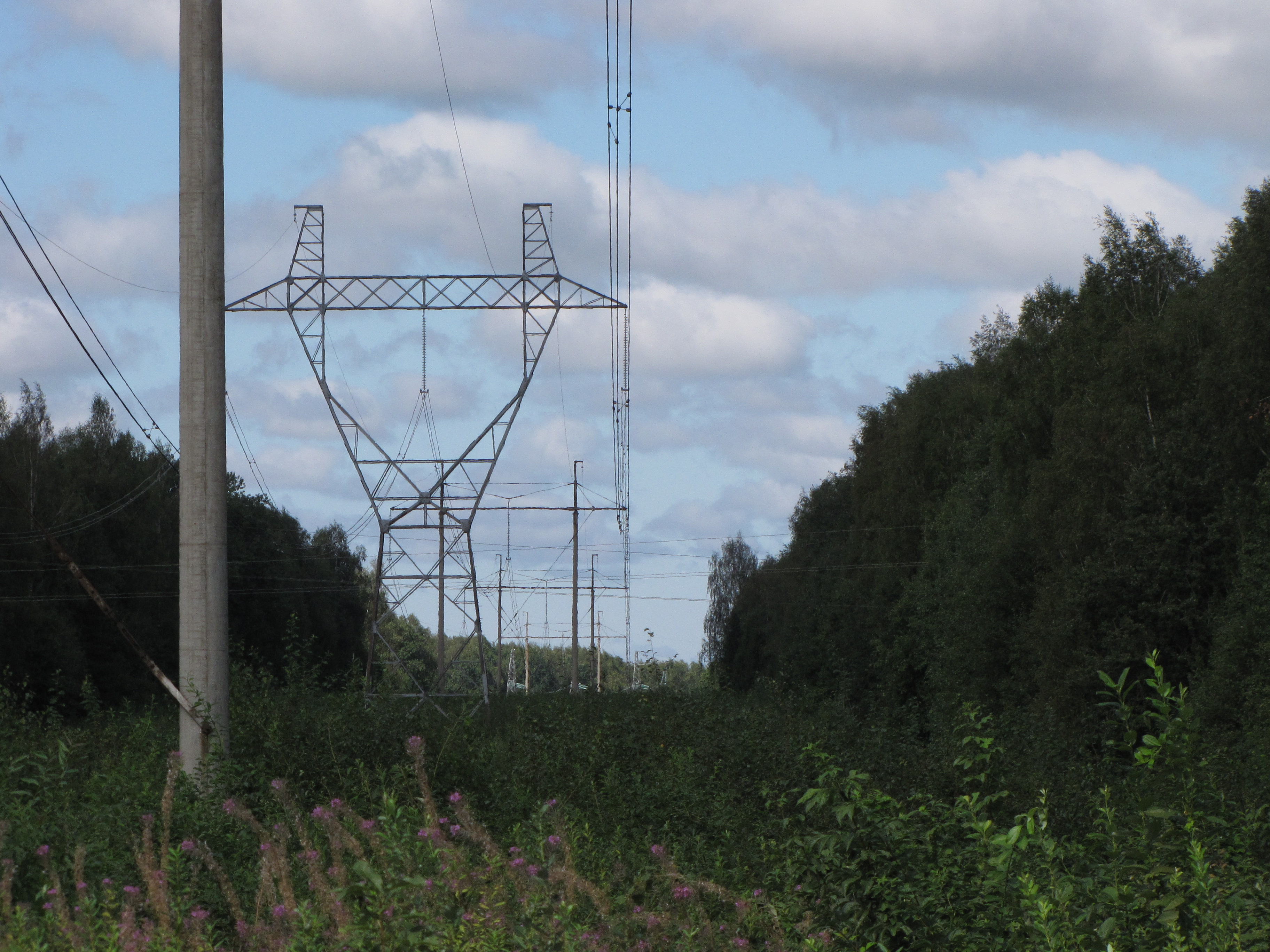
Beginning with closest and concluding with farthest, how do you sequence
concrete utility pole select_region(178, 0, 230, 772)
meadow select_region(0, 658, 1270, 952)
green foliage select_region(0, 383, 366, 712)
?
meadow select_region(0, 658, 1270, 952), concrete utility pole select_region(178, 0, 230, 772), green foliage select_region(0, 383, 366, 712)

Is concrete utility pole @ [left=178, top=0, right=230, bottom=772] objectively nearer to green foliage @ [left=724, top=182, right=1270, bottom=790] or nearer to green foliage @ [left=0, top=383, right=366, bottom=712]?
green foliage @ [left=724, top=182, right=1270, bottom=790]

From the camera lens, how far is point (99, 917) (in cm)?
539

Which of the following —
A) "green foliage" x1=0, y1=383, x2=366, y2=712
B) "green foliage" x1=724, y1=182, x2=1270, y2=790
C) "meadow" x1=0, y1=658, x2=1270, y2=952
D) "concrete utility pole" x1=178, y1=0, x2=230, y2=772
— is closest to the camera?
"meadow" x1=0, y1=658, x2=1270, y2=952

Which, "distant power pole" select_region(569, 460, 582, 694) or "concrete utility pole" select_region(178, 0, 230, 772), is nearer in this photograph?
"concrete utility pole" select_region(178, 0, 230, 772)

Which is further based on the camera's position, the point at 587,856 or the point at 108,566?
the point at 108,566

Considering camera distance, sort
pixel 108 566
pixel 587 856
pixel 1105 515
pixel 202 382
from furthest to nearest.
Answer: pixel 108 566
pixel 1105 515
pixel 202 382
pixel 587 856

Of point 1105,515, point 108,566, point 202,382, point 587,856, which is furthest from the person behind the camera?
point 108,566

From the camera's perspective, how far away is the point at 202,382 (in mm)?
9430

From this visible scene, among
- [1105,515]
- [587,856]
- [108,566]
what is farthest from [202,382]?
[108,566]

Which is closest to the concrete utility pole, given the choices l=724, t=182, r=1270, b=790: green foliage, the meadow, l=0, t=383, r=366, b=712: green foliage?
the meadow

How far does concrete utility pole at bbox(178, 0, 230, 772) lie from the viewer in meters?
9.16

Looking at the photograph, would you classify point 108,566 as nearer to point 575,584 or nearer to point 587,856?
point 575,584

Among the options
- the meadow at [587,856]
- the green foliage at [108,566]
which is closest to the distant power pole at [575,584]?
the green foliage at [108,566]

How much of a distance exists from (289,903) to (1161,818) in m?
3.11
